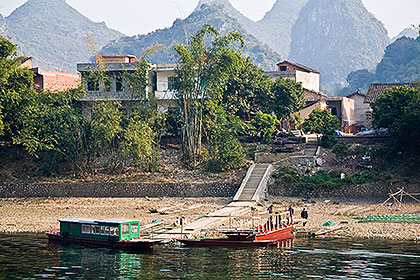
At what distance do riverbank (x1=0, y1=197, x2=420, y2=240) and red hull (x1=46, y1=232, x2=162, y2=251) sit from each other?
4671 mm

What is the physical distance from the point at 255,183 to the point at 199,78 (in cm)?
1254

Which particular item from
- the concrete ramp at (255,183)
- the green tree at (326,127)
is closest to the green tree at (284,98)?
the green tree at (326,127)

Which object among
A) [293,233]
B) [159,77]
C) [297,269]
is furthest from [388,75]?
[297,269]

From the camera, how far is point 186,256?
30.0 m

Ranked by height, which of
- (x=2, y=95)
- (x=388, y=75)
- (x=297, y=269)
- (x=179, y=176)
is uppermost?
(x=388, y=75)

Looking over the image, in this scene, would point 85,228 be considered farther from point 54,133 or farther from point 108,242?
point 54,133

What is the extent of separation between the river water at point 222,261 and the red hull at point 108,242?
507 millimetres

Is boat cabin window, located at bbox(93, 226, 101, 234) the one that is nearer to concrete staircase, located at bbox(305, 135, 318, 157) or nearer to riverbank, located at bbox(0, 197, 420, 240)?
riverbank, located at bbox(0, 197, 420, 240)

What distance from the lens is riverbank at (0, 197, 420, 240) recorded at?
1441 inches

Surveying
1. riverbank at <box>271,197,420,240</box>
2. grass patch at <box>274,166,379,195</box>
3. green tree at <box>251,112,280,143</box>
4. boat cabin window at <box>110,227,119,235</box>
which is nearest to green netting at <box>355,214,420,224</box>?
riverbank at <box>271,197,420,240</box>

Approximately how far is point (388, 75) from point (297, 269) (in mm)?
128832

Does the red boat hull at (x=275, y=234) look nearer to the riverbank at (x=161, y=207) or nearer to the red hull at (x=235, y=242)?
the red hull at (x=235, y=242)

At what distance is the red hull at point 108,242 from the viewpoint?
3195 centimetres

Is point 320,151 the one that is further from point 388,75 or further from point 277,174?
point 388,75
